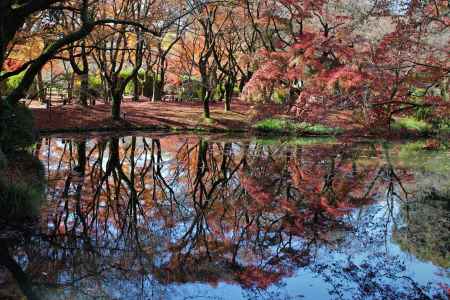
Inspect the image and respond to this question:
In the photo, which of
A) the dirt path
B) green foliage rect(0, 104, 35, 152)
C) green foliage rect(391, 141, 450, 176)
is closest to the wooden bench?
the dirt path

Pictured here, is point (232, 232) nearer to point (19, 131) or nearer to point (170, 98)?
point (19, 131)

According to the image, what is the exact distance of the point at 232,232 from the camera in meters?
7.79

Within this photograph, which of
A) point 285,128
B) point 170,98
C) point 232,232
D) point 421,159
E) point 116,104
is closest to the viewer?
point 232,232

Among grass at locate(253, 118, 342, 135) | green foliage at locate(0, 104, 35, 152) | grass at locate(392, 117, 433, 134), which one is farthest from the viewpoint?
grass at locate(392, 117, 433, 134)

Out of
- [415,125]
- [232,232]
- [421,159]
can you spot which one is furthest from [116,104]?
[232,232]

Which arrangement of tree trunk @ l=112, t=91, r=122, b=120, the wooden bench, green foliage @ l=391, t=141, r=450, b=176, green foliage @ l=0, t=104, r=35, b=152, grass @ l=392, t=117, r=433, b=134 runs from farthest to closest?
the wooden bench, grass @ l=392, t=117, r=433, b=134, tree trunk @ l=112, t=91, r=122, b=120, green foliage @ l=391, t=141, r=450, b=176, green foliage @ l=0, t=104, r=35, b=152

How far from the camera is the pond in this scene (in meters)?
5.70

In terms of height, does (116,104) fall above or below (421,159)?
above

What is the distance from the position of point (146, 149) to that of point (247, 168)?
4.82 metres

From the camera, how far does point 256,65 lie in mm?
25391

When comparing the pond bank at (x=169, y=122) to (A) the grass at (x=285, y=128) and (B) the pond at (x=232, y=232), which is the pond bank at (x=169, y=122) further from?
(B) the pond at (x=232, y=232)

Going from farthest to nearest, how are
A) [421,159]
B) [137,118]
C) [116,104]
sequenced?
[137,118]
[116,104]
[421,159]

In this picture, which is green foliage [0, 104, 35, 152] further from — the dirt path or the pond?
the dirt path

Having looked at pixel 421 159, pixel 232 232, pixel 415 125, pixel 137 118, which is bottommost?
pixel 232 232
